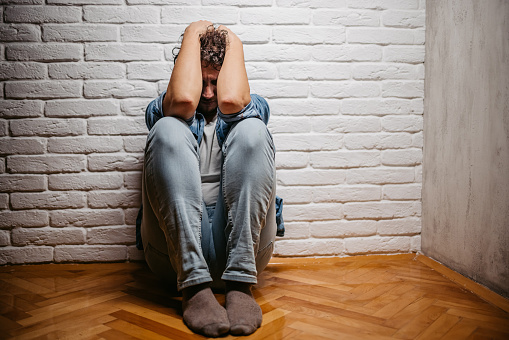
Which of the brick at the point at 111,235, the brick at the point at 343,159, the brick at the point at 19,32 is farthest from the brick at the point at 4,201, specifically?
the brick at the point at 343,159

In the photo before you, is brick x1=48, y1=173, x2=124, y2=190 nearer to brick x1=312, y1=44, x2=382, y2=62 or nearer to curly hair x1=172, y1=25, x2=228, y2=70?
curly hair x1=172, y1=25, x2=228, y2=70

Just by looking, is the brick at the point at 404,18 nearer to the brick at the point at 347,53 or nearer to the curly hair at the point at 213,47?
the brick at the point at 347,53

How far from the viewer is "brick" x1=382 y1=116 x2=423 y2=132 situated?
187 cm

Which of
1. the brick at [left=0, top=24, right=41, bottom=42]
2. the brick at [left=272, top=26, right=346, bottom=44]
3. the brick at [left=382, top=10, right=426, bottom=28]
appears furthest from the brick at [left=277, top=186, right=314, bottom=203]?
the brick at [left=0, top=24, right=41, bottom=42]

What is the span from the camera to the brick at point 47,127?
1.74 meters

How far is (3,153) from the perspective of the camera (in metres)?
1.74

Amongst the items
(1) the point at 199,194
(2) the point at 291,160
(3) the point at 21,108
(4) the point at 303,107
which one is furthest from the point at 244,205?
(3) the point at 21,108

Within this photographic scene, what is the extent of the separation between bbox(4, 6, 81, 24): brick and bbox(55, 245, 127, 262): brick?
1.06m

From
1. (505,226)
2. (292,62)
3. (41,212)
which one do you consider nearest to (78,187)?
(41,212)

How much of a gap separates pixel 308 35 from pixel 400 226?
3.46ft

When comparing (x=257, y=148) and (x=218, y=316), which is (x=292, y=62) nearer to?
(x=257, y=148)

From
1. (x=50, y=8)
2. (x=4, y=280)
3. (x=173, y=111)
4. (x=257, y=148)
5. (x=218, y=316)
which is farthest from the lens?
(x=50, y=8)

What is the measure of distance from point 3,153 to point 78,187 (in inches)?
14.7

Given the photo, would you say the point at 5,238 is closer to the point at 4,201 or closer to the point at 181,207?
the point at 4,201
